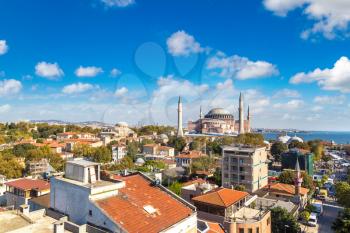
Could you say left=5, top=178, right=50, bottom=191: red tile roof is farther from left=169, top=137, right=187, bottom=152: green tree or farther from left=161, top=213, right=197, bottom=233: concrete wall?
left=169, top=137, right=187, bottom=152: green tree

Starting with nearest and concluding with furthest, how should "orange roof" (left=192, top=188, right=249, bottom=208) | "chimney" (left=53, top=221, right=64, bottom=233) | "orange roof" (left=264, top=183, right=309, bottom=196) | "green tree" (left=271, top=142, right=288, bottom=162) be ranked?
"chimney" (left=53, top=221, right=64, bottom=233) < "orange roof" (left=192, top=188, right=249, bottom=208) < "orange roof" (left=264, top=183, right=309, bottom=196) < "green tree" (left=271, top=142, right=288, bottom=162)

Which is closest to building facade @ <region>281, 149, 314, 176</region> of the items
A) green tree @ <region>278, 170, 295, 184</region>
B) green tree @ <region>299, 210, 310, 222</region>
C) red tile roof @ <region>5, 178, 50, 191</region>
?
green tree @ <region>278, 170, 295, 184</region>

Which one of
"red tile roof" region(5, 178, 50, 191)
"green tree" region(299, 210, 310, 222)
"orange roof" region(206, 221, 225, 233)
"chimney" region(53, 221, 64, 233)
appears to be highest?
"chimney" region(53, 221, 64, 233)

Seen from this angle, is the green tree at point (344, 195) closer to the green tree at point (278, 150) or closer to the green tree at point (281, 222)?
the green tree at point (281, 222)

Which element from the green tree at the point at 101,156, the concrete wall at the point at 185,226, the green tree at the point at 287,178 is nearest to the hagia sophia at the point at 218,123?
the green tree at the point at 101,156

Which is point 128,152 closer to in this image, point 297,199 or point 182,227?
point 297,199

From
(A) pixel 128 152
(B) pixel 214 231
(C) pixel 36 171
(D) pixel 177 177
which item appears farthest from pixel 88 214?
(A) pixel 128 152

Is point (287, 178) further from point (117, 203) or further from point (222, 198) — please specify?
point (117, 203)
